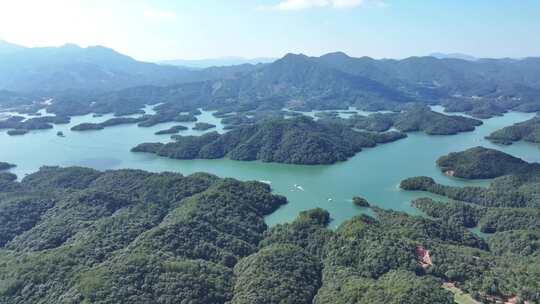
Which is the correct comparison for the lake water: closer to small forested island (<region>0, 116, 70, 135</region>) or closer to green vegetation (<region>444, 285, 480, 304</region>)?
small forested island (<region>0, 116, 70, 135</region>)

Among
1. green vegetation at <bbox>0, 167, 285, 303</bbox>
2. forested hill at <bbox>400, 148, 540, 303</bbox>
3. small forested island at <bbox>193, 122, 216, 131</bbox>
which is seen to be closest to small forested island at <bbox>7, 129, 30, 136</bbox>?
small forested island at <bbox>193, 122, 216, 131</bbox>

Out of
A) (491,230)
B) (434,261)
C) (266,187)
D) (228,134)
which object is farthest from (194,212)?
(228,134)

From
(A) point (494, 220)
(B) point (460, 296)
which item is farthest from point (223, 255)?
(A) point (494, 220)

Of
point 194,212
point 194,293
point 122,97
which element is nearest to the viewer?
point 194,293

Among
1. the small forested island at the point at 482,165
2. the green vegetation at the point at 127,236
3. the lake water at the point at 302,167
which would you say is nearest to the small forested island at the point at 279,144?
the lake water at the point at 302,167

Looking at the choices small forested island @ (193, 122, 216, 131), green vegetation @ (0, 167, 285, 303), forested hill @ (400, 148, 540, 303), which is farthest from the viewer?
small forested island @ (193, 122, 216, 131)

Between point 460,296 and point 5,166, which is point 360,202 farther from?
point 5,166

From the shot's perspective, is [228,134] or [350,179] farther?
[228,134]

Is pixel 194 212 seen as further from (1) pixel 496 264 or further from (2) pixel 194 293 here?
(1) pixel 496 264
